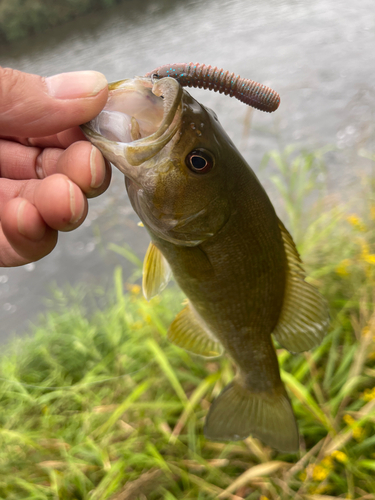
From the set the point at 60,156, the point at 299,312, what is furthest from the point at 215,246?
the point at 60,156

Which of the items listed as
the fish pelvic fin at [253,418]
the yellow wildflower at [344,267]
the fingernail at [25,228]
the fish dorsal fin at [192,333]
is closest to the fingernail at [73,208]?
the fingernail at [25,228]

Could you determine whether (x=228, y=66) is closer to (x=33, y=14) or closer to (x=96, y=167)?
(x=33, y=14)

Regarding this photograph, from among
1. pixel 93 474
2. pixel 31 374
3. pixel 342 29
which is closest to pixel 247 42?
pixel 342 29

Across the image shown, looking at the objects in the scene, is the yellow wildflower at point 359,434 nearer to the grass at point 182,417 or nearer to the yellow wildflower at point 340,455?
the grass at point 182,417

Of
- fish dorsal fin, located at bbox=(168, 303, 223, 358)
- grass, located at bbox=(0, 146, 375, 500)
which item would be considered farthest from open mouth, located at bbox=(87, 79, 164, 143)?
grass, located at bbox=(0, 146, 375, 500)

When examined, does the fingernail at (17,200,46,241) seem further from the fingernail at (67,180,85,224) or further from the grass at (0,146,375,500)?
the grass at (0,146,375,500)

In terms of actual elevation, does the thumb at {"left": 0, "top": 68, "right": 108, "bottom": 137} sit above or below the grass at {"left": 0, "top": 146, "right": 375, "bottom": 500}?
above

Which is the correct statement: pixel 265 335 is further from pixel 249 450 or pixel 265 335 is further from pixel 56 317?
pixel 56 317
